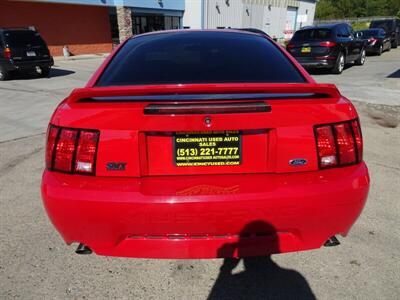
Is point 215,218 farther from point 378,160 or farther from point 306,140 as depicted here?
point 378,160

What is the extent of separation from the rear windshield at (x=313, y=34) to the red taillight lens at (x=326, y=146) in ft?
39.3

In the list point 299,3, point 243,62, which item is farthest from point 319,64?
point 299,3

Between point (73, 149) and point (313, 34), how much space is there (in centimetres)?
1268

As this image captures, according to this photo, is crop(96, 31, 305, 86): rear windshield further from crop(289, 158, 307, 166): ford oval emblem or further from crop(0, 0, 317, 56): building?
crop(0, 0, 317, 56): building

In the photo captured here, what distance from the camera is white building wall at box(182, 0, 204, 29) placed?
90.0ft

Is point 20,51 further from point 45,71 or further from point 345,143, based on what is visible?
point 345,143

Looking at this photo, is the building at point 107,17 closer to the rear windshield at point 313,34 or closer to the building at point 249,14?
the building at point 249,14

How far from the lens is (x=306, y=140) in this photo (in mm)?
2016

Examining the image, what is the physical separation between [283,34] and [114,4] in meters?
22.6

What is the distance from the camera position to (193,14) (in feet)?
92.1

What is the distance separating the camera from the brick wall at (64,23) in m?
20.0

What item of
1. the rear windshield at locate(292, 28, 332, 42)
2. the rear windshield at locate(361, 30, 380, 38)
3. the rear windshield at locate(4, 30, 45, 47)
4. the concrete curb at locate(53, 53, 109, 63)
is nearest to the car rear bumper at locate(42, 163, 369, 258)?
the rear windshield at locate(292, 28, 332, 42)

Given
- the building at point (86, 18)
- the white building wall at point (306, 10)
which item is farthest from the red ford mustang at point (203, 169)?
the white building wall at point (306, 10)

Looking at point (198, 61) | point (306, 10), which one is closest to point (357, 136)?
point (198, 61)
